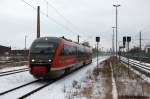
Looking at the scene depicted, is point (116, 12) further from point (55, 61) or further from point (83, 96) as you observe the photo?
point (83, 96)

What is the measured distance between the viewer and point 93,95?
13.6 metres

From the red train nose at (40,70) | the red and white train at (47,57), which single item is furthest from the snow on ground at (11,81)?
the red and white train at (47,57)

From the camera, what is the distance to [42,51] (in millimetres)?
20781

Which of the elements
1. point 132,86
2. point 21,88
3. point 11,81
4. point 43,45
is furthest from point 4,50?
point 132,86

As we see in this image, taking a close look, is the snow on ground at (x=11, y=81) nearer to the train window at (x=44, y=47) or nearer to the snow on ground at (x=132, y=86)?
the train window at (x=44, y=47)

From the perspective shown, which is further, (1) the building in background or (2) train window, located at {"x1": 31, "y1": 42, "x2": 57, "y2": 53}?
(1) the building in background

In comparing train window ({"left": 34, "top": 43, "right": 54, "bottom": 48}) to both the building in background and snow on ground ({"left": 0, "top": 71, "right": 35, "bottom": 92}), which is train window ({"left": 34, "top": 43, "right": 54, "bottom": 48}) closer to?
snow on ground ({"left": 0, "top": 71, "right": 35, "bottom": 92})

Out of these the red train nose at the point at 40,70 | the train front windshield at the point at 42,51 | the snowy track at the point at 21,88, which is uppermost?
the train front windshield at the point at 42,51

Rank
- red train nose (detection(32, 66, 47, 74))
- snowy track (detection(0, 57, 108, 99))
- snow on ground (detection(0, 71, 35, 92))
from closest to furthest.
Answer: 1. snowy track (detection(0, 57, 108, 99))
2. snow on ground (detection(0, 71, 35, 92))
3. red train nose (detection(32, 66, 47, 74))

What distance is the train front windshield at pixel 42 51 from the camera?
2038 centimetres

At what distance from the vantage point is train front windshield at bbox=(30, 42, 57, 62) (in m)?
20.4

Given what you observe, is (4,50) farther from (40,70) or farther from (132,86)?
(132,86)

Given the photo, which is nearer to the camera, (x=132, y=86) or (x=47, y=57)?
(x=132, y=86)

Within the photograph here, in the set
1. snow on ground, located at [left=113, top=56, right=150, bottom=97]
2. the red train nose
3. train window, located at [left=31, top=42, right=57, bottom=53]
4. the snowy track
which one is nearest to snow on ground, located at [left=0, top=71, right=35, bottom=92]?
the snowy track
